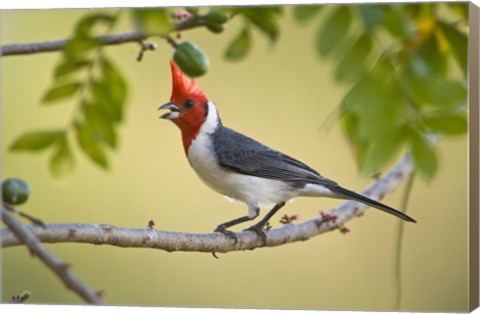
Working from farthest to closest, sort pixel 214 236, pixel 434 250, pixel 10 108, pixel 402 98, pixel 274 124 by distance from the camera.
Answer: pixel 10 108, pixel 274 124, pixel 434 250, pixel 214 236, pixel 402 98

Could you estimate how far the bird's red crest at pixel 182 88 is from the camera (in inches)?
110

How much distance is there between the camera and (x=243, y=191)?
2740mm

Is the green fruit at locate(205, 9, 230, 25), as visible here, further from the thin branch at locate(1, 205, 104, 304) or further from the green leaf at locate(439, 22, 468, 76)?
the thin branch at locate(1, 205, 104, 304)

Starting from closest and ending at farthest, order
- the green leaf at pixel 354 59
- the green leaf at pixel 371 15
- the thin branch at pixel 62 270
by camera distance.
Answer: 1. the thin branch at pixel 62 270
2. the green leaf at pixel 371 15
3. the green leaf at pixel 354 59

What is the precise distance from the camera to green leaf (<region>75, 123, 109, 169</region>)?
234cm

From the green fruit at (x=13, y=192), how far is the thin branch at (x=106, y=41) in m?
0.45

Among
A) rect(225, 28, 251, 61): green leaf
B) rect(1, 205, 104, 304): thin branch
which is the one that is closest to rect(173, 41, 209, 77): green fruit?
rect(225, 28, 251, 61): green leaf

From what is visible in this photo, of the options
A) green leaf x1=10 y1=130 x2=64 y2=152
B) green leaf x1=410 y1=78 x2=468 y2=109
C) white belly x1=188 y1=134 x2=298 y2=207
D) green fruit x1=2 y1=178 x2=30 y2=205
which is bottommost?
green fruit x1=2 y1=178 x2=30 y2=205

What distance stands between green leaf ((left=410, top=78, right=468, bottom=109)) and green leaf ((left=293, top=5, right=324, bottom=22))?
0.99ft

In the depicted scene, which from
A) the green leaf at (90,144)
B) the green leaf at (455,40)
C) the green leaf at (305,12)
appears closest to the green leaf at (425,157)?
the green leaf at (455,40)

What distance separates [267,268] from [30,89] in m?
1.13

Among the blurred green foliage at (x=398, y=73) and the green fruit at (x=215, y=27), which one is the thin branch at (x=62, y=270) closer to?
the blurred green foliage at (x=398, y=73)

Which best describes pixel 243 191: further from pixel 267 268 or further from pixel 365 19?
pixel 365 19

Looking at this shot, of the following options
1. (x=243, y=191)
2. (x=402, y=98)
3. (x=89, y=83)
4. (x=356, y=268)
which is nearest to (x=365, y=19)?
(x=402, y=98)
